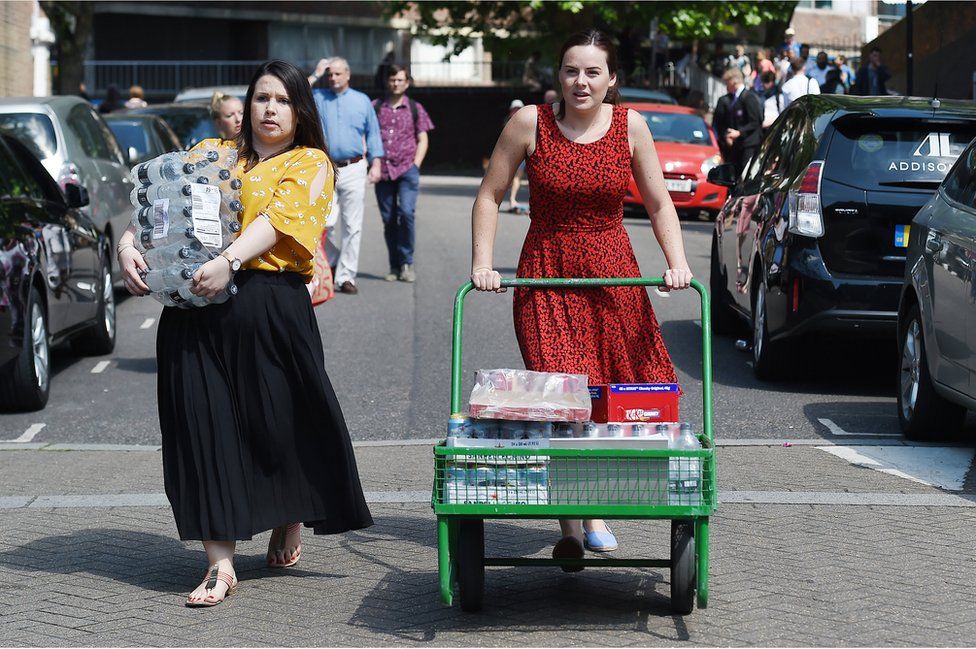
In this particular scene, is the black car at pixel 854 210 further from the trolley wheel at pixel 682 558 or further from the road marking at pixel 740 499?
the trolley wheel at pixel 682 558

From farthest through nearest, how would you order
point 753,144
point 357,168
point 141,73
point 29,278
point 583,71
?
point 141,73, point 753,144, point 357,168, point 29,278, point 583,71

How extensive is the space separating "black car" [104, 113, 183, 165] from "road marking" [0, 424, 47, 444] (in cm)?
828

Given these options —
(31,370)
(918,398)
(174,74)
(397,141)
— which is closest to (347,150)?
(397,141)

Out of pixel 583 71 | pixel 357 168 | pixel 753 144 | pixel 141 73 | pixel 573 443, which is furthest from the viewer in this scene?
pixel 141 73

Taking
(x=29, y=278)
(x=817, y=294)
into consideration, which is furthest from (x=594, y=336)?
(x=29, y=278)

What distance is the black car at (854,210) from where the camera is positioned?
9.80 m

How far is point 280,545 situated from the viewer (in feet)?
20.2

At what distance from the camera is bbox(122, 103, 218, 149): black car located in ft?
72.0

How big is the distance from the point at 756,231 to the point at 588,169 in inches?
206

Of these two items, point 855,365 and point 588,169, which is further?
point 855,365

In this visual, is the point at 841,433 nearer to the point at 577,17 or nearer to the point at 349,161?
the point at 349,161

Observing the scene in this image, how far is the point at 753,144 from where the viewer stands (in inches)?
854

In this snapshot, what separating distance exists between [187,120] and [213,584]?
56.6 ft

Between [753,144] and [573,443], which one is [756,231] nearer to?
[573,443]
